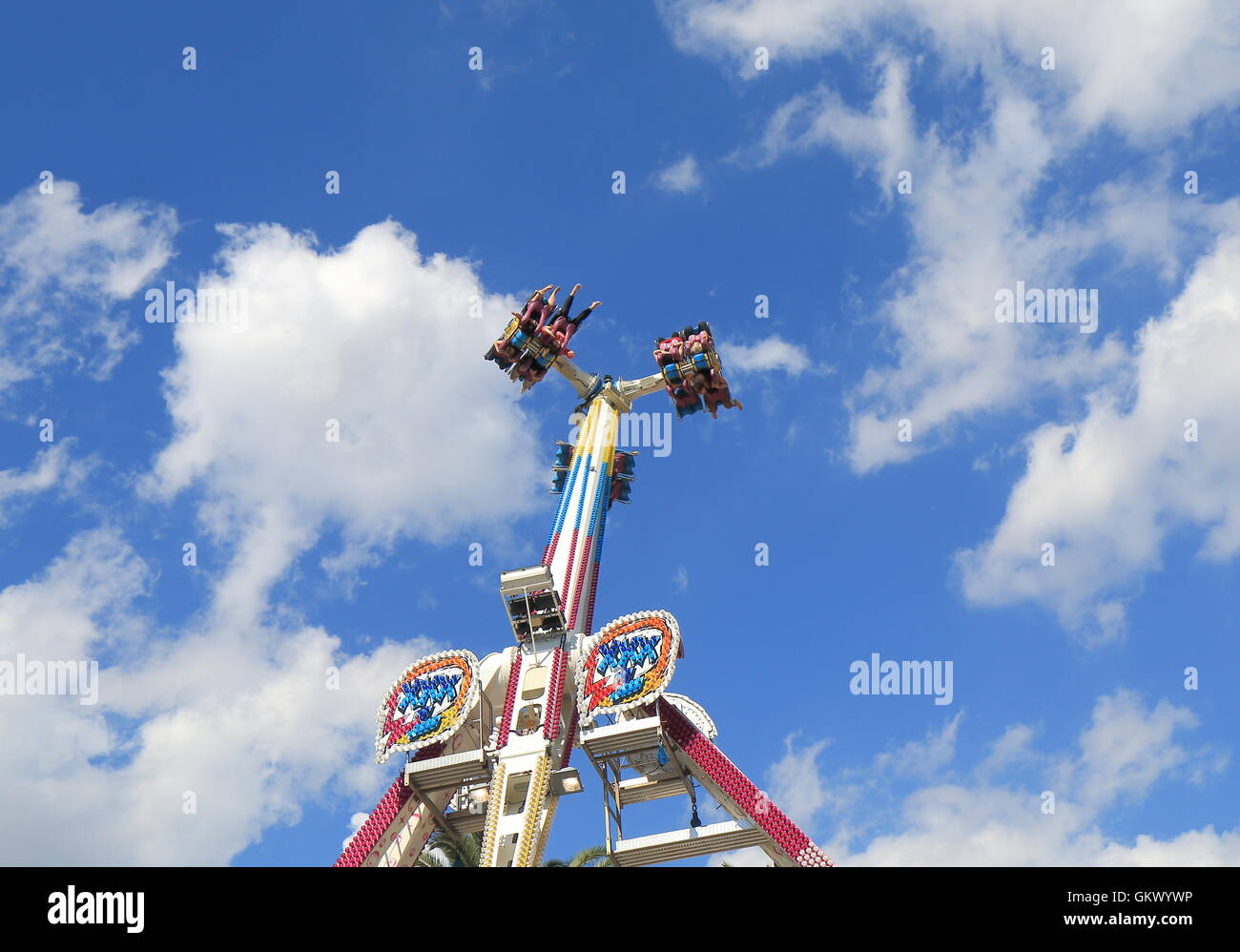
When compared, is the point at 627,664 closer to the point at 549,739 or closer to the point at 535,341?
the point at 549,739

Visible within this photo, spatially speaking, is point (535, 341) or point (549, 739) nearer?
point (549, 739)

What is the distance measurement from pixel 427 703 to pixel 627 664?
6.47 m

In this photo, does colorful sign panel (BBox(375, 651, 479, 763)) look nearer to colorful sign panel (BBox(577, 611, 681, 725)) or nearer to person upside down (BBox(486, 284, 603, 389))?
colorful sign panel (BBox(577, 611, 681, 725))

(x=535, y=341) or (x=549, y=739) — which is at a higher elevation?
(x=535, y=341)

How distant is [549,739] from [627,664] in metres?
3.28

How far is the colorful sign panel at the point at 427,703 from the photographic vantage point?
120ft

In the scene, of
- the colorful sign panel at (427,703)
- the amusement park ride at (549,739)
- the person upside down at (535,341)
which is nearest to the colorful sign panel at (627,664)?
the amusement park ride at (549,739)

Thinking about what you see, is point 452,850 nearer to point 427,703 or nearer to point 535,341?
point 427,703

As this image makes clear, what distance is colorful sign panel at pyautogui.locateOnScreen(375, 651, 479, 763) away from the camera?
1436 inches

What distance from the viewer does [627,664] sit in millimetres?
36312

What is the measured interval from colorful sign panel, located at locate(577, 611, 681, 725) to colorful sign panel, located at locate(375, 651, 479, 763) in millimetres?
3616

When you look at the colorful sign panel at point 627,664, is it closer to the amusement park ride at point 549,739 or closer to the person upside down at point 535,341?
the amusement park ride at point 549,739

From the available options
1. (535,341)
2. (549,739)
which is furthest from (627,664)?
(535,341)
